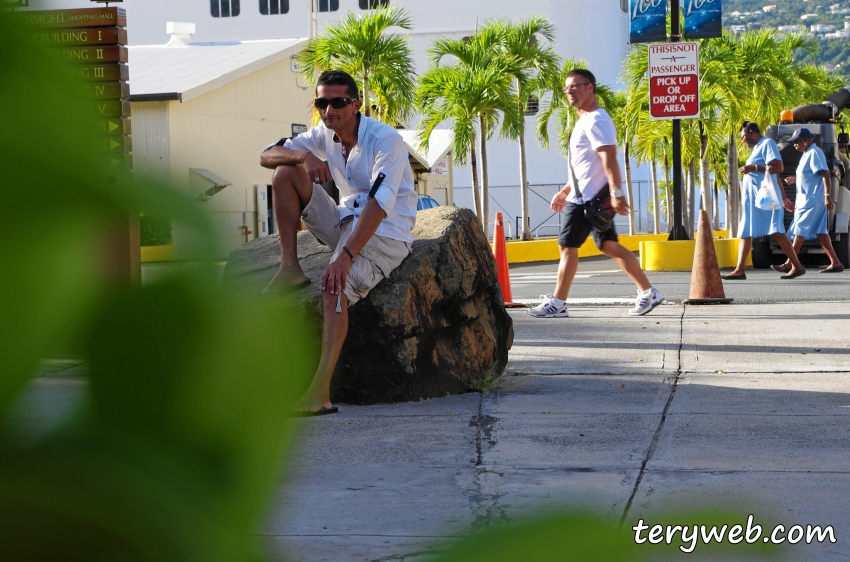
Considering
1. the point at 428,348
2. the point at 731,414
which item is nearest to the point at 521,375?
the point at 428,348

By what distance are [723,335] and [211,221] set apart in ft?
20.8

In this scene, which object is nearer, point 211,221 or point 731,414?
point 211,221

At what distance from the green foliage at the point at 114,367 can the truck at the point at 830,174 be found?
13.5 meters

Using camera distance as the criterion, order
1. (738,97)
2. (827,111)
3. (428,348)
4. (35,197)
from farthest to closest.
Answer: (738,97)
(827,111)
(428,348)
(35,197)

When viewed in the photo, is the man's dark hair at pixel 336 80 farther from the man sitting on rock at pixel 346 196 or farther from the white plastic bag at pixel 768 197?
the white plastic bag at pixel 768 197

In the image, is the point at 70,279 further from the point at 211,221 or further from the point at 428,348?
the point at 428,348

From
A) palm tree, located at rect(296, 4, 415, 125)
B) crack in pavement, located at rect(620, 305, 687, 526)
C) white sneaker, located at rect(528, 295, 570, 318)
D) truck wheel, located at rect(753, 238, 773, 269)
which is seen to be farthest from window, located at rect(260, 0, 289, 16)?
crack in pavement, located at rect(620, 305, 687, 526)

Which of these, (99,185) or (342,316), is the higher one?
(99,185)

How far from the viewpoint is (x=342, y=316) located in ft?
12.9

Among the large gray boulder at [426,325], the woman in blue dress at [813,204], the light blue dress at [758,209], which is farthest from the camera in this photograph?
the woman in blue dress at [813,204]

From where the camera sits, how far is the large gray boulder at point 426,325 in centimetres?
435

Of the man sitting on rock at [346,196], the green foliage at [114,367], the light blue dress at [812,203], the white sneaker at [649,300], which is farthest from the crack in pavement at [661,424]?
the light blue dress at [812,203]

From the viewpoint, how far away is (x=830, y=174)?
1342 centimetres

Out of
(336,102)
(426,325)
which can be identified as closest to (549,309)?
(426,325)
